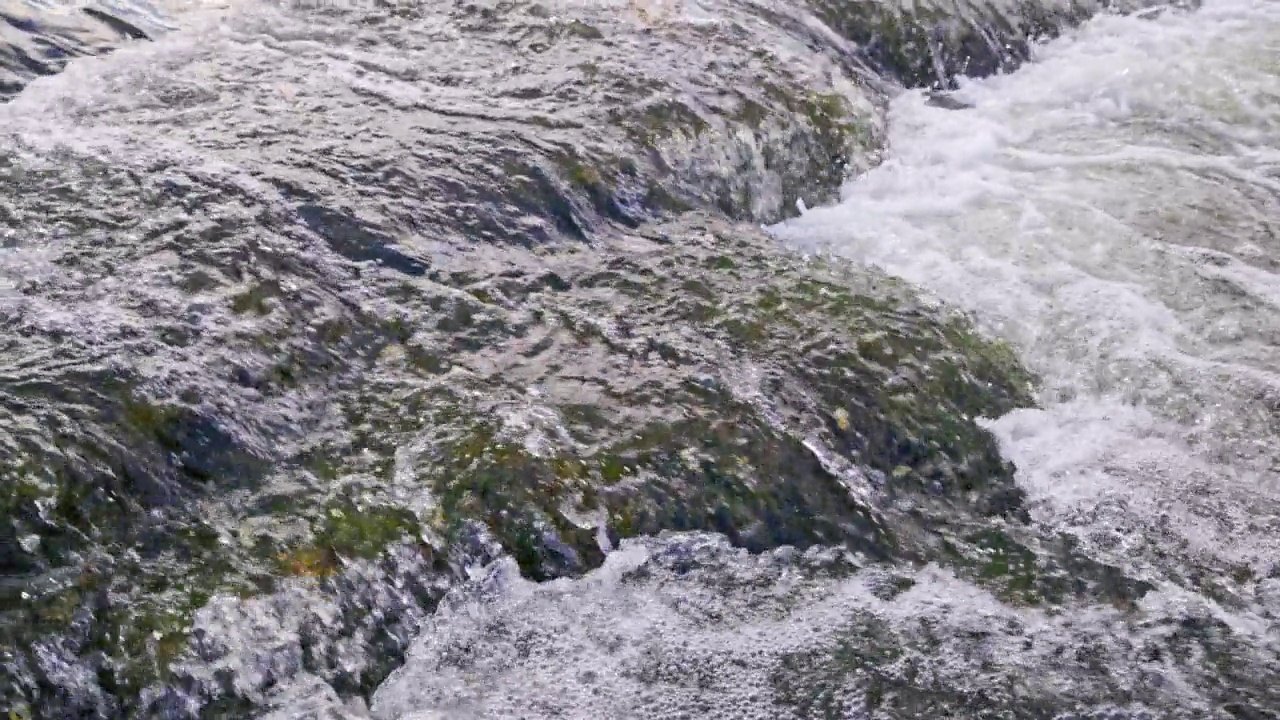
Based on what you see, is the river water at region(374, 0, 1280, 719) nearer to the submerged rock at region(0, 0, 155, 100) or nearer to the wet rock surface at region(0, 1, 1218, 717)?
the wet rock surface at region(0, 1, 1218, 717)

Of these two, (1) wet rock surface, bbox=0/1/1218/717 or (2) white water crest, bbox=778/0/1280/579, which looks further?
(2) white water crest, bbox=778/0/1280/579

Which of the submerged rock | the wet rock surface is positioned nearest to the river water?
the wet rock surface

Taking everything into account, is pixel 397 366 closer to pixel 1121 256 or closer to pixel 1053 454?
pixel 1053 454

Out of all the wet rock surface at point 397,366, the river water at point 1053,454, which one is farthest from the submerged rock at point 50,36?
the river water at point 1053,454

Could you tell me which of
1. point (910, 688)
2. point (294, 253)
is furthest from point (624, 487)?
point (294, 253)

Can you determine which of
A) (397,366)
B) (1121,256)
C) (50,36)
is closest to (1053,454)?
(1121,256)
